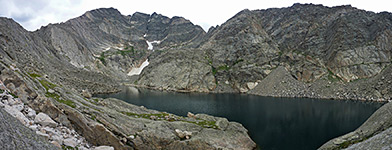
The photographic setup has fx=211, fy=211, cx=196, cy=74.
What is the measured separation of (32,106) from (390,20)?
155m

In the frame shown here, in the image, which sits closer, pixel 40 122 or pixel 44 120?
pixel 40 122

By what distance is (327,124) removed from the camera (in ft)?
157

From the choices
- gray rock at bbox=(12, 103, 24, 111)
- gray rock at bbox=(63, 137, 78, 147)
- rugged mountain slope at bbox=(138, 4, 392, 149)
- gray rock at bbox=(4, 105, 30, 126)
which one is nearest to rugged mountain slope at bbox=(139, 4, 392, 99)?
rugged mountain slope at bbox=(138, 4, 392, 149)

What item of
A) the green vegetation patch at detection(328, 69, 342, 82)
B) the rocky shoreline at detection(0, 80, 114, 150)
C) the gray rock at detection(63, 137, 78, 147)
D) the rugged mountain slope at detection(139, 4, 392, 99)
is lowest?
the gray rock at detection(63, 137, 78, 147)

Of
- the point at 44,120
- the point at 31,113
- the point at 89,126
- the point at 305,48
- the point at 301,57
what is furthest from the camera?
the point at 305,48

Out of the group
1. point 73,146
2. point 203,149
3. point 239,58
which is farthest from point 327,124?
point 239,58

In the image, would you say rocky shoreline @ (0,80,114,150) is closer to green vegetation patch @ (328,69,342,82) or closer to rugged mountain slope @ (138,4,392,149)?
rugged mountain slope @ (138,4,392,149)

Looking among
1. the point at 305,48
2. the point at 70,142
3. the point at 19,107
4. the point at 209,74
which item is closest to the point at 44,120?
the point at 19,107

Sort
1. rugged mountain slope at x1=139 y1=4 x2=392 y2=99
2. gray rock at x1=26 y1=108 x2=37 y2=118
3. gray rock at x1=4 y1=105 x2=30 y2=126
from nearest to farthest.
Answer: gray rock at x1=4 y1=105 x2=30 y2=126, gray rock at x1=26 y1=108 x2=37 y2=118, rugged mountain slope at x1=139 y1=4 x2=392 y2=99

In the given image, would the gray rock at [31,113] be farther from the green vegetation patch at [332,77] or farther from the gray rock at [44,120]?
the green vegetation patch at [332,77]

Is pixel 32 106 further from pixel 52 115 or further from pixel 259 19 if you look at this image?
pixel 259 19

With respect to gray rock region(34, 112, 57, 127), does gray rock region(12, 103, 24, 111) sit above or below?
Answer: above

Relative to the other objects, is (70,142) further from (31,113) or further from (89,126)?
(31,113)

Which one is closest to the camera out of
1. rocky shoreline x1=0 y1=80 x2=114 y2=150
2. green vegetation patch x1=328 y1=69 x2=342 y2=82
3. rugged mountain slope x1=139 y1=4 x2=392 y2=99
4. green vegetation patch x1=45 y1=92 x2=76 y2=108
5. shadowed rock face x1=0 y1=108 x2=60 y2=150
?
shadowed rock face x1=0 y1=108 x2=60 y2=150
